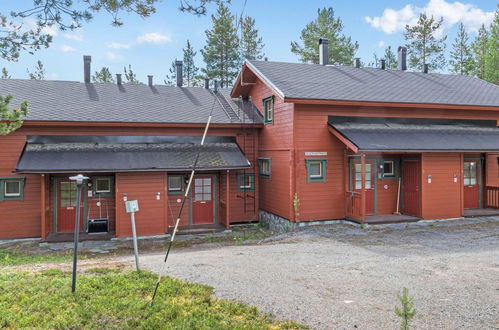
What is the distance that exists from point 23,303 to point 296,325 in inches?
157

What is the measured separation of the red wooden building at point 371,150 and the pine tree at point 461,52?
3147cm

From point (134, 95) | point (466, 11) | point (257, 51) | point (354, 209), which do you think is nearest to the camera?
point (354, 209)

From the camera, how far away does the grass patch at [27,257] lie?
9.95 meters

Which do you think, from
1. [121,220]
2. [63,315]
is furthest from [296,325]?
[121,220]

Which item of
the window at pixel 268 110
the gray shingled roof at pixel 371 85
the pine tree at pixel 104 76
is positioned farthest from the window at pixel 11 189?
the pine tree at pixel 104 76

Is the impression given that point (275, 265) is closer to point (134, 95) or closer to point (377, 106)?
point (377, 106)

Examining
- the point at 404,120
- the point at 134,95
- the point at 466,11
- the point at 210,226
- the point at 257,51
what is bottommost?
the point at 210,226

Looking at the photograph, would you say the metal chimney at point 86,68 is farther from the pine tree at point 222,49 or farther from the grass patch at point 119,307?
the pine tree at point 222,49

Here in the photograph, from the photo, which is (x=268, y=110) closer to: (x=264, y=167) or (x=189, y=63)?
(x=264, y=167)

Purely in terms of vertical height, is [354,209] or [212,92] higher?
[212,92]

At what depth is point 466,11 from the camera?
41969 mm

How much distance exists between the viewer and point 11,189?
522 inches

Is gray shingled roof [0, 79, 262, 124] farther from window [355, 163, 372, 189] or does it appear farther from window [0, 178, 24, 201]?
window [355, 163, 372, 189]

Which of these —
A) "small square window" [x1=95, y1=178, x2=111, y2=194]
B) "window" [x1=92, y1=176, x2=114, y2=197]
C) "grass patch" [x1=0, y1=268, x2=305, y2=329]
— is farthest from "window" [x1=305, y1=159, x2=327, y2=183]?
"grass patch" [x1=0, y1=268, x2=305, y2=329]
